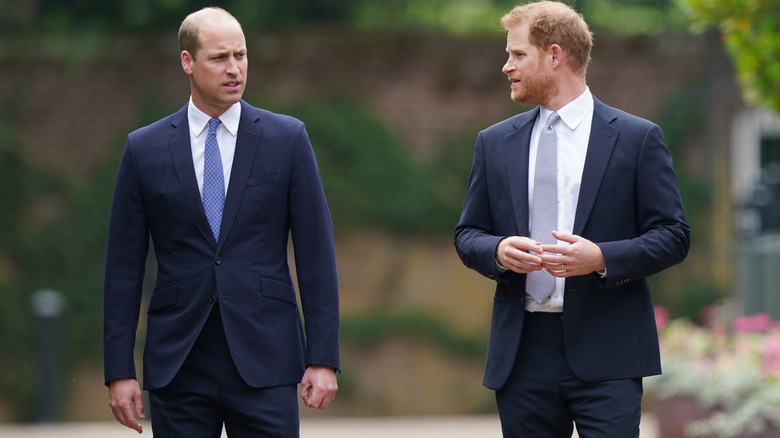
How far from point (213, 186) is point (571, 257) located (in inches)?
43.4

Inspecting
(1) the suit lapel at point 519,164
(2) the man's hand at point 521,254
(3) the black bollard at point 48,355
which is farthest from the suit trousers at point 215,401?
(3) the black bollard at point 48,355

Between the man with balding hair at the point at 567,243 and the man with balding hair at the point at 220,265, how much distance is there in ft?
1.79

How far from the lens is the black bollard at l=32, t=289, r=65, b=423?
38.4ft

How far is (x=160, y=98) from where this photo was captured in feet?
40.6

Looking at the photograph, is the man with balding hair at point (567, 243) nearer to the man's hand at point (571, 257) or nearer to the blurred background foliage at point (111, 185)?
the man's hand at point (571, 257)

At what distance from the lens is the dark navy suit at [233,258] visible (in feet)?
12.8

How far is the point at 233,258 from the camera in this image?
390 cm

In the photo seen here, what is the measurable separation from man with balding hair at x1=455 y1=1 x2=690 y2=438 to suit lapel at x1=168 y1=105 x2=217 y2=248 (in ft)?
2.65

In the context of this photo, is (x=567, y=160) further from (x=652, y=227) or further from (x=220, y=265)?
(x=220, y=265)

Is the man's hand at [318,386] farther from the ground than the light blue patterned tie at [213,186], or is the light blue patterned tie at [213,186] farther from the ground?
the light blue patterned tie at [213,186]

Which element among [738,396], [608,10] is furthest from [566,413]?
[608,10]

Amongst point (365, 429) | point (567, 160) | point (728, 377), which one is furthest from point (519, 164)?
point (365, 429)

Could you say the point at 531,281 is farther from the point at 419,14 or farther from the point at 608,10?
the point at 608,10

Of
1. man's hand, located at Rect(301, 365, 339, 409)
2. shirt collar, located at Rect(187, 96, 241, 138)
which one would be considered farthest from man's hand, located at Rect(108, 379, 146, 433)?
shirt collar, located at Rect(187, 96, 241, 138)
